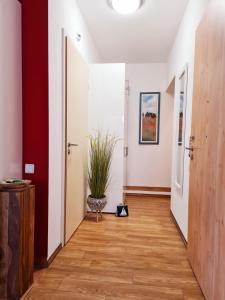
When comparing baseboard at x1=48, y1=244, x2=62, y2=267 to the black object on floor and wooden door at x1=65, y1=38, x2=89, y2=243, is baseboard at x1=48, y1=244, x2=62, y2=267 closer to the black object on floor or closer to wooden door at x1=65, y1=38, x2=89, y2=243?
wooden door at x1=65, y1=38, x2=89, y2=243

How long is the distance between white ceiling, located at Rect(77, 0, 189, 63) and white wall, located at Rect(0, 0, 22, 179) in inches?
47.0

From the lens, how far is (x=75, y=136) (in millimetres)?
2629

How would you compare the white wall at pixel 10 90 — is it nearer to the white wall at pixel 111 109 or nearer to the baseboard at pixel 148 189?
the white wall at pixel 111 109

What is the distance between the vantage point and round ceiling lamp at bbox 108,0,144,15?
8.38 feet

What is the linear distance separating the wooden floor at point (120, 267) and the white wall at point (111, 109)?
0.55 m

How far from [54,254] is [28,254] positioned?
1.57 ft

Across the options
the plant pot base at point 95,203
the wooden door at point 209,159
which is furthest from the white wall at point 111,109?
the wooden door at point 209,159

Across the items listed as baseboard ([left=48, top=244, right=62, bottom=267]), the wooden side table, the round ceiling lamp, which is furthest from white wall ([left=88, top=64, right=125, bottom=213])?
the wooden side table

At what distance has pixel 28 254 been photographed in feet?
5.50

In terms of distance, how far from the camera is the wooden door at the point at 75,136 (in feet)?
7.78

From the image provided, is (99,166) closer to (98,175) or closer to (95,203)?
(98,175)

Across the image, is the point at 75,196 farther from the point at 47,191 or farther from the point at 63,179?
the point at 47,191

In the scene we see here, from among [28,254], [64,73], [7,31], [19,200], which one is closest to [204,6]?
[64,73]

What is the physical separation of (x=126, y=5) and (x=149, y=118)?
92.2 inches
